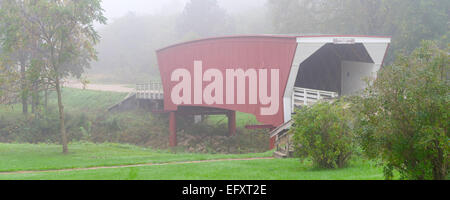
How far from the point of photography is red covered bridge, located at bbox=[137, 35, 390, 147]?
61.7 ft

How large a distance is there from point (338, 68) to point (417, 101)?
1731cm

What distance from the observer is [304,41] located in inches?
715

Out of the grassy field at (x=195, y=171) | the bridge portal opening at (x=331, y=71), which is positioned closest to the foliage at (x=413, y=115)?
the grassy field at (x=195, y=171)

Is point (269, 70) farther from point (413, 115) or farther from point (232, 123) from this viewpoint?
point (413, 115)

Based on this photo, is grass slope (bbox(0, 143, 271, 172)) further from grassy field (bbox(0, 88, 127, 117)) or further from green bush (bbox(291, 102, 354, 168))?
grassy field (bbox(0, 88, 127, 117))

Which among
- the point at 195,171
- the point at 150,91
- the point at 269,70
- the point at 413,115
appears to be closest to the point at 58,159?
the point at 195,171

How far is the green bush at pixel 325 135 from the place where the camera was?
1109cm

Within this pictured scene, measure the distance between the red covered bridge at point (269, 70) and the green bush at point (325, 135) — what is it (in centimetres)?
603

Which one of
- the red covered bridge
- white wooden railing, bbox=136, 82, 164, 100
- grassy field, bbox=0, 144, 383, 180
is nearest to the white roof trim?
the red covered bridge

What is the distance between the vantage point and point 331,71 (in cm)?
2391

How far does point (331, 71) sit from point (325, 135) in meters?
13.3

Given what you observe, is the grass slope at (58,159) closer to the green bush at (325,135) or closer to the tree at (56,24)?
the tree at (56,24)
